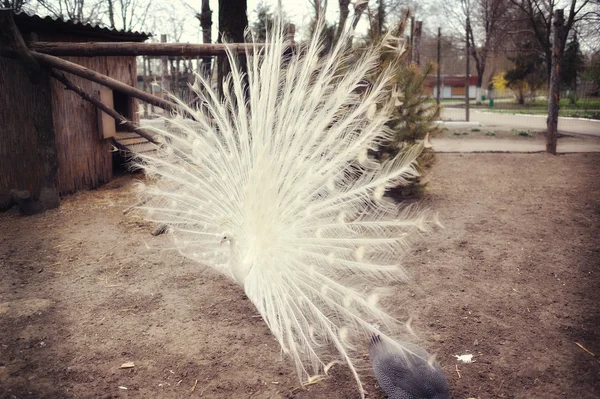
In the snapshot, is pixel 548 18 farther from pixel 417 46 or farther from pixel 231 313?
pixel 231 313

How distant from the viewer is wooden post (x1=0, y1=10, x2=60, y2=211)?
6641mm

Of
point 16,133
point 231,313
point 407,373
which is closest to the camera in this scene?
point 407,373

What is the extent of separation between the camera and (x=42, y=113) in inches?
283

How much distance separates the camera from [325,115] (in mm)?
3773

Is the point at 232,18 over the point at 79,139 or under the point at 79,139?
over

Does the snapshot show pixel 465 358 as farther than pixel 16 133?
No

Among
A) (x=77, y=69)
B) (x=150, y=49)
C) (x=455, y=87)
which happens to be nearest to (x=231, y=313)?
(x=150, y=49)

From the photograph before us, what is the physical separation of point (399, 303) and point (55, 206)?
5943mm

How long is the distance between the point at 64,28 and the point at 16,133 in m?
2.20

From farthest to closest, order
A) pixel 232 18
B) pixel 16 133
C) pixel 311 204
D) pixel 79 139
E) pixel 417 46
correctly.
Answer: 1. pixel 417 46
2. pixel 79 139
3. pixel 232 18
4. pixel 16 133
5. pixel 311 204

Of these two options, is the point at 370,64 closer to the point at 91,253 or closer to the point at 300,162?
the point at 300,162

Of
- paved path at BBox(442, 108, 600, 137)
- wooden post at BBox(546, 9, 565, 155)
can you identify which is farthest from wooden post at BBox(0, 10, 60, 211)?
wooden post at BBox(546, 9, 565, 155)

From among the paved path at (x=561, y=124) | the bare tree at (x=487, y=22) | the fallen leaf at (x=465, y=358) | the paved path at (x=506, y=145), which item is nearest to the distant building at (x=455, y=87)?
the bare tree at (x=487, y=22)

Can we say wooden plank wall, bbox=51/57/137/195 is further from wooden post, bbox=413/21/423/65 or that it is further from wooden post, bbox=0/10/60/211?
wooden post, bbox=413/21/423/65
